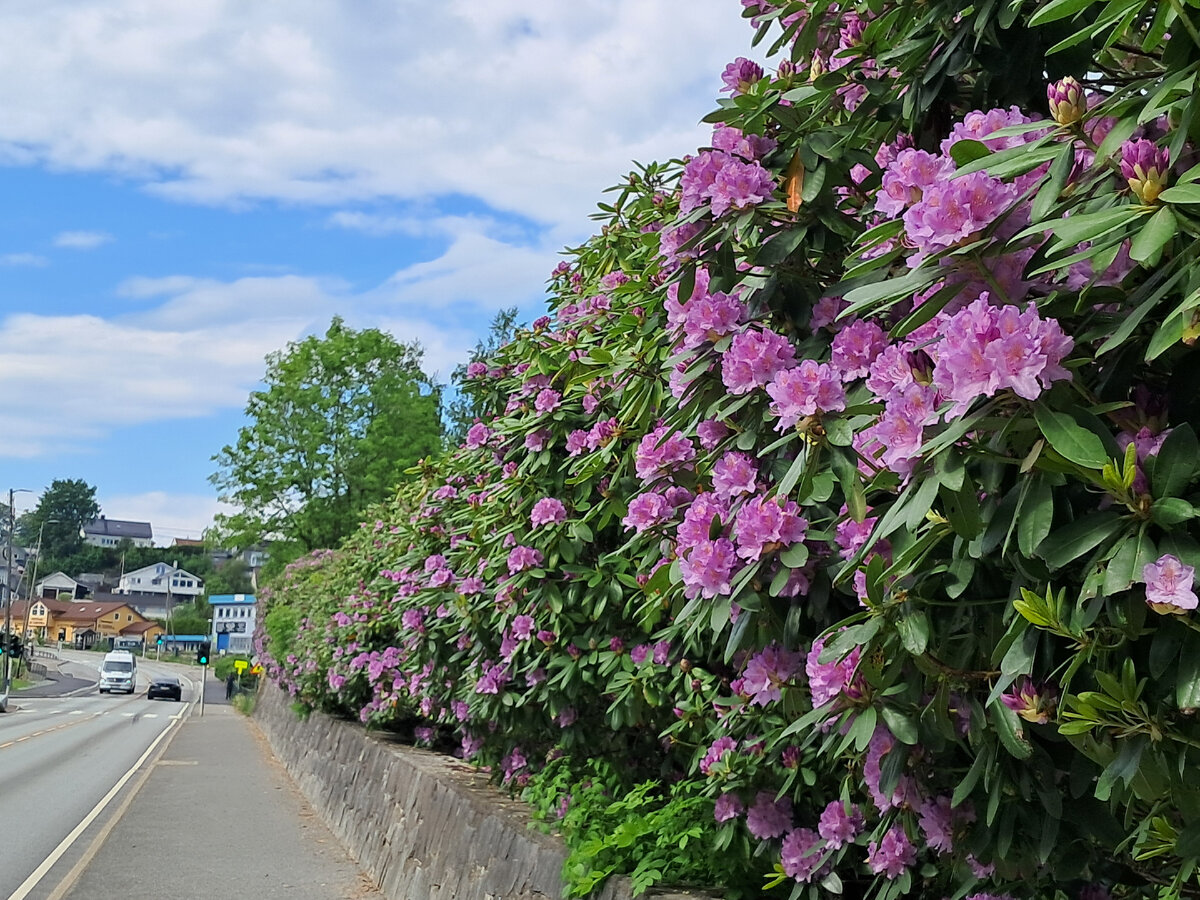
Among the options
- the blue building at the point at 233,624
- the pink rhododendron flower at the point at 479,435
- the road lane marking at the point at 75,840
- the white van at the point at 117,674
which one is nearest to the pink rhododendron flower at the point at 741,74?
the pink rhododendron flower at the point at 479,435

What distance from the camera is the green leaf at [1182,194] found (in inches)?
60.3

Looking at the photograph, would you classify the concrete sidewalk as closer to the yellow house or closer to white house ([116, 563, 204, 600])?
the yellow house

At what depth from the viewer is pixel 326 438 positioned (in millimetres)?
38469

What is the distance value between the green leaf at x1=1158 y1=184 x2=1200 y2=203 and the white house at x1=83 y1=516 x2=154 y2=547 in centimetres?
19997

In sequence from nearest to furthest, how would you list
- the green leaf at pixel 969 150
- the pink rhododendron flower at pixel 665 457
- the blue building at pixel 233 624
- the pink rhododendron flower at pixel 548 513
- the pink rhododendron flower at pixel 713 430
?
1. the green leaf at pixel 969 150
2. the pink rhododendron flower at pixel 713 430
3. the pink rhododendron flower at pixel 665 457
4. the pink rhododendron flower at pixel 548 513
5. the blue building at pixel 233 624

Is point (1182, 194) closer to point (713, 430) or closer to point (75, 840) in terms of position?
point (713, 430)

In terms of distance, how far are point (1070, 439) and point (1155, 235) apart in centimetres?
31

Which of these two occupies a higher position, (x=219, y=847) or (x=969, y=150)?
(x=969, y=150)

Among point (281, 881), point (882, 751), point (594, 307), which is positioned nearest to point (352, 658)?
point (281, 881)

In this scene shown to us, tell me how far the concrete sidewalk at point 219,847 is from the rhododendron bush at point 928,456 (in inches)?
237

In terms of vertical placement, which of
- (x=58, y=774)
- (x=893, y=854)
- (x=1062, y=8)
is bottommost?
(x=58, y=774)

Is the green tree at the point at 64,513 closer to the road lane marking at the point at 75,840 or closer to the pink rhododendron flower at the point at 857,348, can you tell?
the road lane marking at the point at 75,840

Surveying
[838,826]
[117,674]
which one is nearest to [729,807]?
[838,826]

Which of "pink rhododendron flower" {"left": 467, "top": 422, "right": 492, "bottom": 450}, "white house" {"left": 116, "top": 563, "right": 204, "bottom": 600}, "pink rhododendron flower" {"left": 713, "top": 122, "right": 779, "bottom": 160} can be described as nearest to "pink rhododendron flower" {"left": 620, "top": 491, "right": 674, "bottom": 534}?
"pink rhododendron flower" {"left": 713, "top": 122, "right": 779, "bottom": 160}
